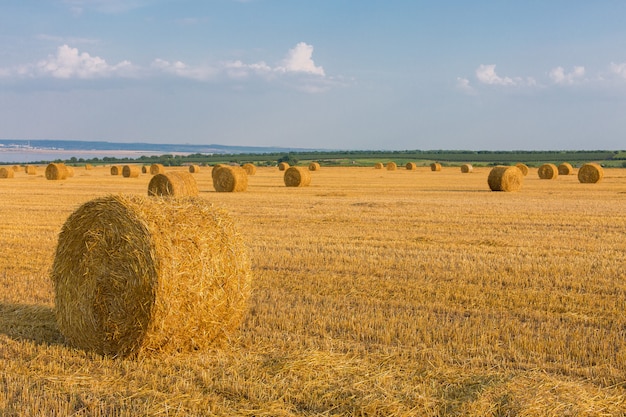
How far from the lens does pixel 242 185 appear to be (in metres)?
31.6

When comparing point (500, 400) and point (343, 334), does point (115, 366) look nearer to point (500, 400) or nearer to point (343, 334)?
point (343, 334)

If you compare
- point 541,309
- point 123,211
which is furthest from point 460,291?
point 123,211

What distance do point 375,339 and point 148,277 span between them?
2.55 m

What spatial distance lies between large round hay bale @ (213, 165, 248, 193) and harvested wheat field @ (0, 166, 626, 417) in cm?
1578

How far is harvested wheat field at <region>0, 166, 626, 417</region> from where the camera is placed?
563 cm

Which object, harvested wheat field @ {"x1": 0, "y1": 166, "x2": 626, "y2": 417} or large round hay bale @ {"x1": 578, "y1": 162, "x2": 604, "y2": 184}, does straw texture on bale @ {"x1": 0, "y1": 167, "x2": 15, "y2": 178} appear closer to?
harvested wheat field @ {"x1": 0, "y1": 166, "x2": 626, "y2": 417}

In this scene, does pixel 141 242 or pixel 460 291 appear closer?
pixel 141 242

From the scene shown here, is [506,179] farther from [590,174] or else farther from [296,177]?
[296,177]

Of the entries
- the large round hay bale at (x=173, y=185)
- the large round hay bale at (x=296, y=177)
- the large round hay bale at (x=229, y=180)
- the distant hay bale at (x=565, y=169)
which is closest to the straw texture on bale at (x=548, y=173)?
the distant hay bale at (x=565, y=169)

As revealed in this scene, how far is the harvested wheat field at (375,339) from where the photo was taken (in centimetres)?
563

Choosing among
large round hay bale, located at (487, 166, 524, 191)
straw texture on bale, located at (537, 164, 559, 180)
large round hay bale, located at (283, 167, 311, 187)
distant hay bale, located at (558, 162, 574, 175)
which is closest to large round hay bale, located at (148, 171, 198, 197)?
large round hay bale, located at (283, 167, 311, 187)

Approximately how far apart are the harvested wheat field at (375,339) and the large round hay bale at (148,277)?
233mm

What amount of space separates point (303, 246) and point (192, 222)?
6666 millimetres

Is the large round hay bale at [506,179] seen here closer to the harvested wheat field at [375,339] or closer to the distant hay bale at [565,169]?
the harvested wheat field at [375,339]
